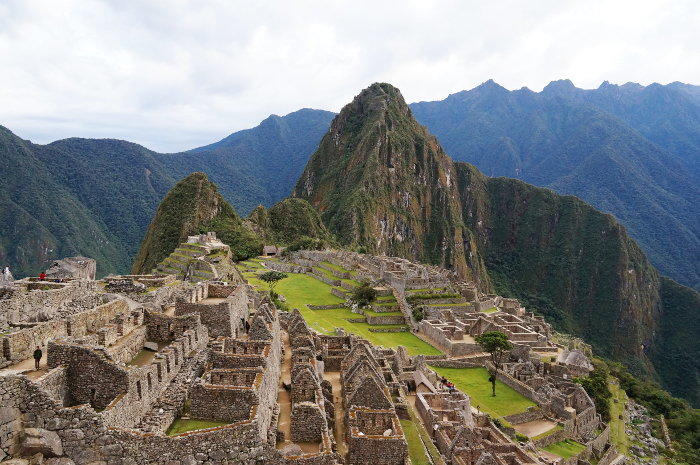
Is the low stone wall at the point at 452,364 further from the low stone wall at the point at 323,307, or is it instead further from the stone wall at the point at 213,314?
the stone wall at the point at 213,314

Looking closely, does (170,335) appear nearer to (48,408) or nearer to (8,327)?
(8,327)

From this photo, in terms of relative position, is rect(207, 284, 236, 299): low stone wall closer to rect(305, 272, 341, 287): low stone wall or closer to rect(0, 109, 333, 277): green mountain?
rect(305, 272, 341, 287): low stone wall

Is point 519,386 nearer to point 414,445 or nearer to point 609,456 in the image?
point 609,456

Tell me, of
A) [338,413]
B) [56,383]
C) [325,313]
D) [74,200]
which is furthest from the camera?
[74,200]

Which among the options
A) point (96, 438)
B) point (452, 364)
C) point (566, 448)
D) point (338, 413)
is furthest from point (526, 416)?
point (96, 438)

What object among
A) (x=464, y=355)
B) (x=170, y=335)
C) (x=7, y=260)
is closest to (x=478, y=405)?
(x=464, y=355)

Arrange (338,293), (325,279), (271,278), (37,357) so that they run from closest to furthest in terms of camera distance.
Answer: (37,357), (338,293), (271,278), (325,279)
